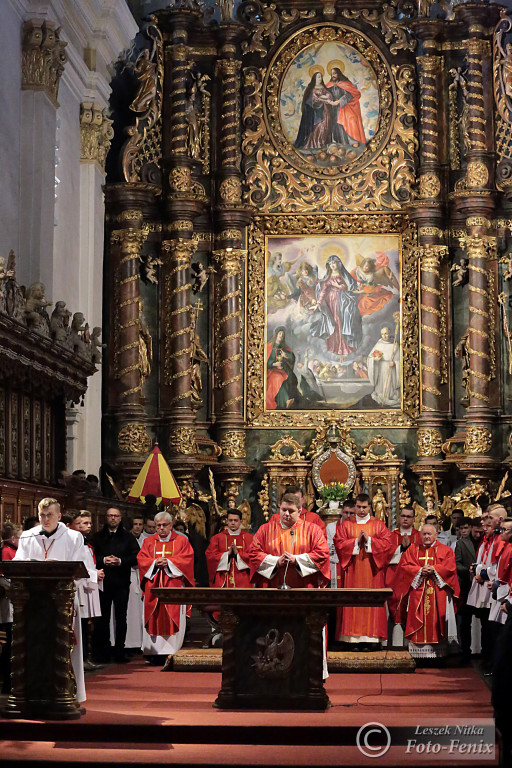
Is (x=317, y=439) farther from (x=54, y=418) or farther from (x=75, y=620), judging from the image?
(x=75, y=620)

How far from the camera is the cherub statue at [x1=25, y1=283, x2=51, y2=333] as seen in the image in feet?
47.1

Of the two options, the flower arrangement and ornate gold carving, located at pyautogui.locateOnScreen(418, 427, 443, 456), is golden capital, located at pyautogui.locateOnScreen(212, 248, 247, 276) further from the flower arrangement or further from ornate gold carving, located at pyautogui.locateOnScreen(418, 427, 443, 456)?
ornate gold carving, located at pyautogui.locateOnScreen(418, 427, 443, 456)

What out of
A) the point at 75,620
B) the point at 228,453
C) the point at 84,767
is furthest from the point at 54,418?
the point at 84,767

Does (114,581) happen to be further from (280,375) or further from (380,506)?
(280,375)

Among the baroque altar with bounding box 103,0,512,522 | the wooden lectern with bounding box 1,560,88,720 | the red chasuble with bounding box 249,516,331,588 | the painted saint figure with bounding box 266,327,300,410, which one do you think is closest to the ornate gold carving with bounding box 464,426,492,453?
the baroque altar with bounding box 103,0,512,522

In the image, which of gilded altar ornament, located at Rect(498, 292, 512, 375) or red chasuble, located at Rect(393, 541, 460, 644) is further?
gilded altar ornament, located at Rect(498, 292, 512, 375)

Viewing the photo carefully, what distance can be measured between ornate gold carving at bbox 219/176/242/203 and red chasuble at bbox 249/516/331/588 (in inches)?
402

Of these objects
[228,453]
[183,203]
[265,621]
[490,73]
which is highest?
[490,73]

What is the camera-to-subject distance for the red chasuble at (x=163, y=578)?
1399 centimetres

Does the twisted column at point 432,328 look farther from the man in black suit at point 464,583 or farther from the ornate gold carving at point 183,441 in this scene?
the man in black suit at point 464,583

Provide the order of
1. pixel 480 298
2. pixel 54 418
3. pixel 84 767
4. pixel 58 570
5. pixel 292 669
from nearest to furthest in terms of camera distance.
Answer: pixel 84 767 < pixel 58 570 < pixel 292 669 < pixel 54 418 < pixel 480 298

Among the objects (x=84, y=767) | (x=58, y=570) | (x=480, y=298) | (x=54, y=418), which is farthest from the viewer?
(x=480, y=298)

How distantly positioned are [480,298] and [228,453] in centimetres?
476

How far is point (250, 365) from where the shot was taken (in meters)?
21.3
